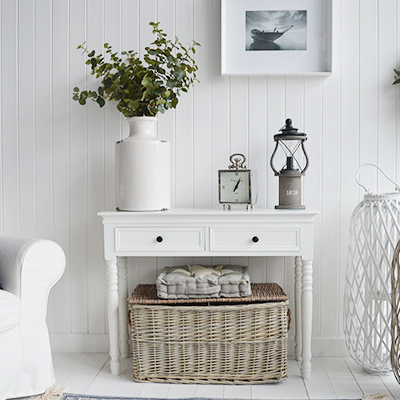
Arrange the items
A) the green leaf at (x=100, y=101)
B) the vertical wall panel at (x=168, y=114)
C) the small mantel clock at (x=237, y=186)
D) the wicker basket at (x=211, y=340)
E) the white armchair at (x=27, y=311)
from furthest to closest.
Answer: the vertical wall panel at (x=168, y=114) < the green leaf at (x=100, y=101) < the small mantel clock at (x=237, y=186) < the wicker basket at (x=211, y=340) < the white armchair at (x=27, y=311)

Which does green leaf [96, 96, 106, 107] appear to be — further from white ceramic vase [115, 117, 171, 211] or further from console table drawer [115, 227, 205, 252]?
console table drawer [115, 227, 205, 252]

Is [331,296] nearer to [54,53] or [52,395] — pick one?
[52,395]

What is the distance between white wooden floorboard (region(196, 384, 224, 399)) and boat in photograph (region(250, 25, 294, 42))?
5.72 feet

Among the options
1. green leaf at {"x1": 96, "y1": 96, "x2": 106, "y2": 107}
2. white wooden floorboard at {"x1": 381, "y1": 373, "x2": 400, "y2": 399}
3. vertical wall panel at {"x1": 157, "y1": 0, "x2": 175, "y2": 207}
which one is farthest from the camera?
vertical wall panel at {"x1": 157, "y1": 0, "x2": 175, "y2": 207}

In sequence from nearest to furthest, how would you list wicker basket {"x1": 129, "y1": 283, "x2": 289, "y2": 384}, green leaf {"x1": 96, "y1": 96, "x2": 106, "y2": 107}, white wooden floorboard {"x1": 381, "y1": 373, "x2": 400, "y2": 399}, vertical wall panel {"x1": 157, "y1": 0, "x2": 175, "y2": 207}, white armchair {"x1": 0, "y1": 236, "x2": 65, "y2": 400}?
white armchair {"x1": 0, "y1": 236, "x2": 65, "y2": 400} → white wooden floorboard {"x1": 381, "y1": 373, "x2": 400, "y2": 399} → wicker basket {"x1": 129, "y1": 283, "x2": 289, "y2": 384} → green leaf {"x1": 96, "y1": 96, "x2": 106, "y2": 107} → vertical wall panel {"x1": 157, "y1": 0, "x2": 175, "y2": 207}

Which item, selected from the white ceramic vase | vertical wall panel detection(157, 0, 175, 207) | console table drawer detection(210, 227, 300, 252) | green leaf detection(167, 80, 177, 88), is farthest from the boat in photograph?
console table drawer detection(210, 227, 300, 252)

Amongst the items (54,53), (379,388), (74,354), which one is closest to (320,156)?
(379,388)

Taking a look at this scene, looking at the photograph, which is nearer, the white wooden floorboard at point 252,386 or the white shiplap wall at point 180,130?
the white wooden floorboard at point 252,386

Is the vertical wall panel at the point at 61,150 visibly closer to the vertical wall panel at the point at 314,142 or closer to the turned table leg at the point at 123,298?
the turned table leg at the point at 123,298

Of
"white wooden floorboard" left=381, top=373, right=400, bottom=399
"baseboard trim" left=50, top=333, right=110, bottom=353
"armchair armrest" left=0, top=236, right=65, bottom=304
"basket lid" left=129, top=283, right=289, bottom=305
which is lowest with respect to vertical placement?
"white wooden floorboard" left=381, top=373, right=400, bottom=399

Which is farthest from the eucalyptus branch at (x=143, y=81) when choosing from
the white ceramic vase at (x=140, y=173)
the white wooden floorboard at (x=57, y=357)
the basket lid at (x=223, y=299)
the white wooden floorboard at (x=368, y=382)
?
the white wooden floorboard at (x=368, y=382)

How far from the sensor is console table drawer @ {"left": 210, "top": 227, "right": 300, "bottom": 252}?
6.64 feet

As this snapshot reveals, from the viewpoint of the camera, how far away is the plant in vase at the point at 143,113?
6.81 ft

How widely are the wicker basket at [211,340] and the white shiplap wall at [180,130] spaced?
391 millimetres
